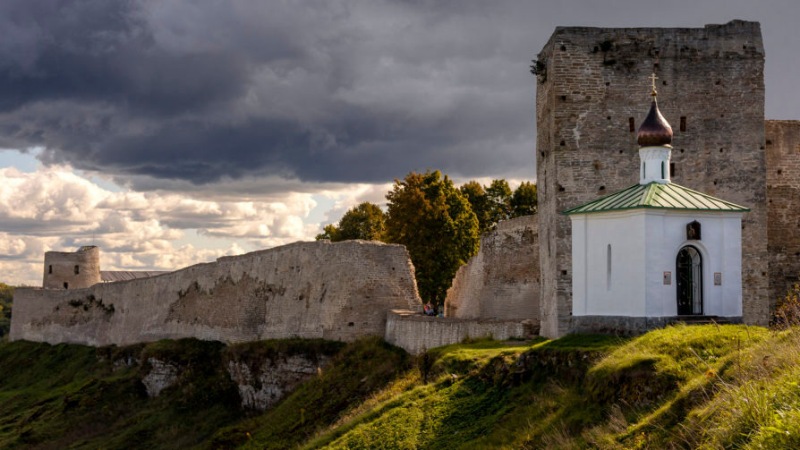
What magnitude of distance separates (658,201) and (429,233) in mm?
23612

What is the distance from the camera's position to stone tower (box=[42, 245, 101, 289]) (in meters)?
65.1

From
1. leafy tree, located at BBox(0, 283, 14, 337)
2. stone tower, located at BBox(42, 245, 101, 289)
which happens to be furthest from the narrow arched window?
leafy tree, located at BBox(0, 283, 14, 337)

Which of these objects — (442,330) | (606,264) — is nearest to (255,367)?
(442,330)

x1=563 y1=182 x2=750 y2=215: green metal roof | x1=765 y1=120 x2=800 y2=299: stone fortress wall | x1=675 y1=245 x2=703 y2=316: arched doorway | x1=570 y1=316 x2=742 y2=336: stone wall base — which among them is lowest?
x1=570 y1=316 x2=742 y2=336: stone wall base

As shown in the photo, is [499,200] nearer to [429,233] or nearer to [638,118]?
[429,233]

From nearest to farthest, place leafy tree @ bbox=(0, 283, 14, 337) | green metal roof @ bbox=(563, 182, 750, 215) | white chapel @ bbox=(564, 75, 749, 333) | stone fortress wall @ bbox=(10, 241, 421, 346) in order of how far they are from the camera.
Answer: white chapel @ bbox=(564, 75, 749, 333) < green metal roof @ bbox=(563, 182, 750, 215) < stone fortress wall @ bbox=(10, 241, 421, 346) < leafy tree @ bbox=(0, 283, 14, 337)

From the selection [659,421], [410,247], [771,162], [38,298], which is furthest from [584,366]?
[38,298]

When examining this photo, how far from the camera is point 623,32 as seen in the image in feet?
84.1

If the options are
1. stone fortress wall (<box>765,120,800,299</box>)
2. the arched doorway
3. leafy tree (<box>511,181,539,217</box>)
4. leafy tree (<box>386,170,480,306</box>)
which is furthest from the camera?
leafy tree (<box>511,181,539,217</box>)

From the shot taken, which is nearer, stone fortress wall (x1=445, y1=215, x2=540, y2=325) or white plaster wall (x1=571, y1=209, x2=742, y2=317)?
white plaster wall (x1=571, y1=209, x2=742, y2=317)

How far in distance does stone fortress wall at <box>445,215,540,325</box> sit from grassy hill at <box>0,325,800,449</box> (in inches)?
366

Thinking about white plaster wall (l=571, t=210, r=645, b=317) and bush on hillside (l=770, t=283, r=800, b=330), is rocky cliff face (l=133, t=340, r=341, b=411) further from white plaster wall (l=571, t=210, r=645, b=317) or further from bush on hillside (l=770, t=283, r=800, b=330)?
bush on hillside (l=770, t=283, r=800, b=330)

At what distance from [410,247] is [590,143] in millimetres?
19092

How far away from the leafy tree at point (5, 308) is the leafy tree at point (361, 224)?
161 feet
